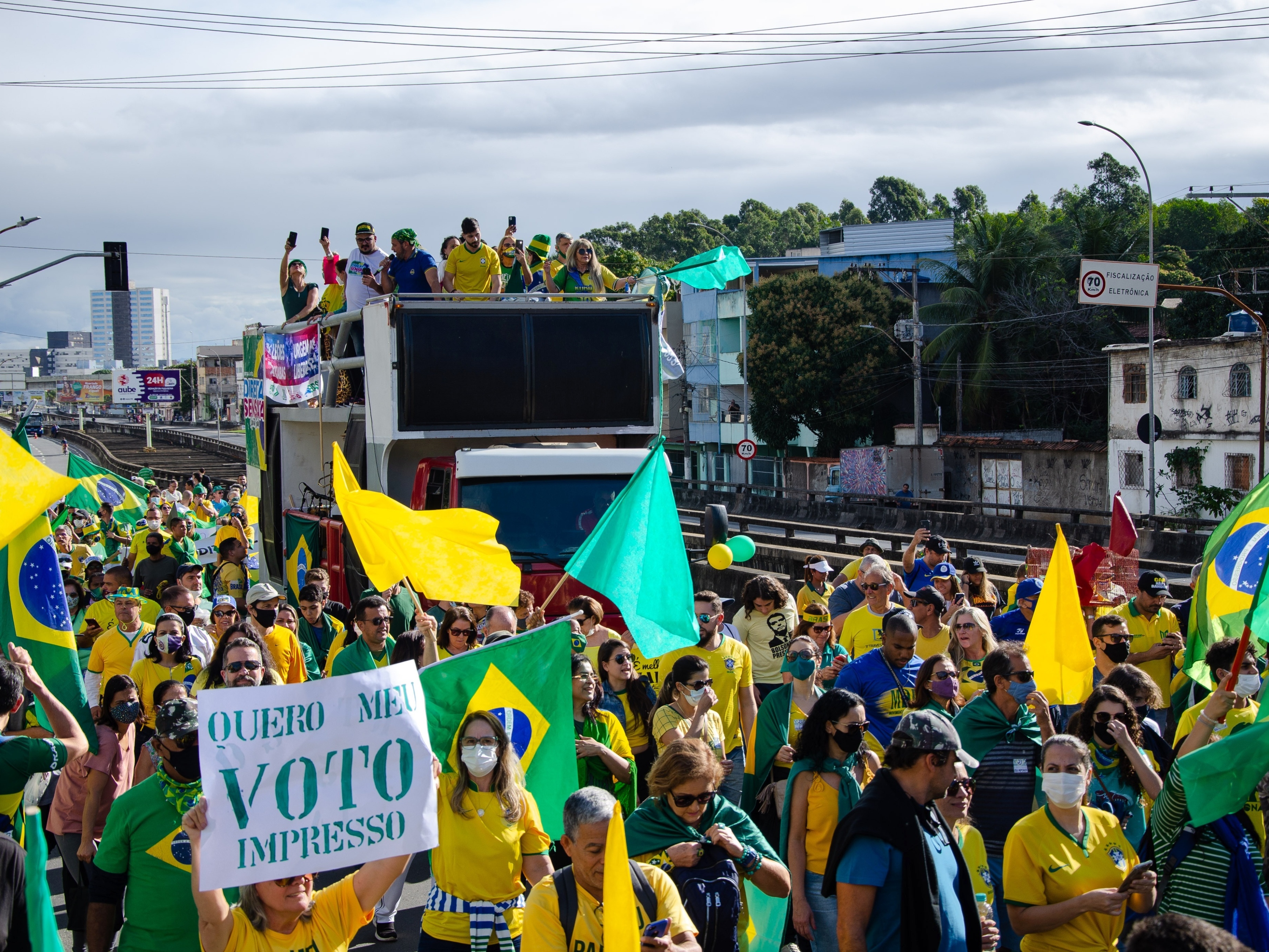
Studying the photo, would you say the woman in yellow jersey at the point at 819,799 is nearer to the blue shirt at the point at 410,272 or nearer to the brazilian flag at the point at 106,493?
the blue shirt at the point at 410,272

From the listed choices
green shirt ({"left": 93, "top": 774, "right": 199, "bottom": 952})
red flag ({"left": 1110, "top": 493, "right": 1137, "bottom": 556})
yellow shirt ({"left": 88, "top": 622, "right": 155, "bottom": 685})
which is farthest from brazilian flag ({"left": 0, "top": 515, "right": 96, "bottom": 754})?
red flag ({"left": 1110, "top": 493, "right": 1137, "bottom": 556})

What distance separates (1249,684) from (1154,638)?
8.20ft

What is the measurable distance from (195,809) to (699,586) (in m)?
19.7

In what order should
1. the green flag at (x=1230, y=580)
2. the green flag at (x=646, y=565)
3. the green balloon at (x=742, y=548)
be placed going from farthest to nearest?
the green balloon at (x=742, y=548), the green flag at (x=646, y=565), the green flag at (x=1230, y=580)

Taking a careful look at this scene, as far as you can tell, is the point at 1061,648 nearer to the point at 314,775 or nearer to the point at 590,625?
the point at 590,625

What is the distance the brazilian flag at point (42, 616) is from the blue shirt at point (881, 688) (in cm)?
342

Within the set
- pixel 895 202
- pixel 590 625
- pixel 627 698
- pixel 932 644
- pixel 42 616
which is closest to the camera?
pixel 42 616

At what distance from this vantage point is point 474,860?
471cm

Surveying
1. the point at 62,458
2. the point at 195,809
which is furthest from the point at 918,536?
the point at 62,458

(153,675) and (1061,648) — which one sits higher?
(1061,648)

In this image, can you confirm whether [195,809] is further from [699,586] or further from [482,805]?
[699,586]

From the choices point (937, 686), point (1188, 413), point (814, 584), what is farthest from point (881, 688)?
point (1188, 413)

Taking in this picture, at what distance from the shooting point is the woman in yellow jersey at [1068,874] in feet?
14.5

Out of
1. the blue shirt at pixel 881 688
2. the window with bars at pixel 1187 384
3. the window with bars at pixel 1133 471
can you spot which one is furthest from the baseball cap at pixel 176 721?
the window with bars at pixel 1133 471
